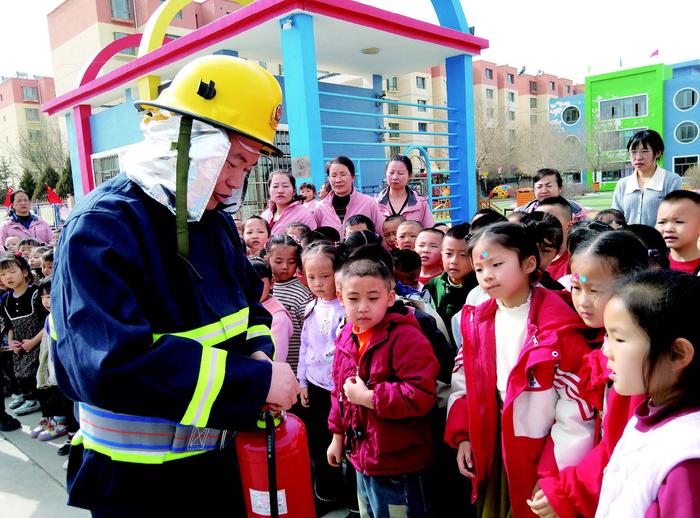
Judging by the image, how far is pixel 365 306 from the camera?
7.46 feet

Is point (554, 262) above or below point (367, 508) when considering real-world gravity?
above

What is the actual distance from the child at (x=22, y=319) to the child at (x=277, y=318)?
2601 mm

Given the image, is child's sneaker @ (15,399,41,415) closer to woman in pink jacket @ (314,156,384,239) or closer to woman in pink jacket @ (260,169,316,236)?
woman in pink jacket @ (260,169,316,236)

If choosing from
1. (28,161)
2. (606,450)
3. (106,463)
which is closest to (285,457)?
(106,463)

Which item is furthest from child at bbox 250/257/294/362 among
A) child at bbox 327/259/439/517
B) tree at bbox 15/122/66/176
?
tree at bbox 15/122/66/176

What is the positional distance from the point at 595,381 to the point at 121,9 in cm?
3826

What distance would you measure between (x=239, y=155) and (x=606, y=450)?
4.81ft

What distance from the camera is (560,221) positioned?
3.51 meters

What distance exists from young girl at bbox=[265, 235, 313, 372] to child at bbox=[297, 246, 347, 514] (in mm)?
326

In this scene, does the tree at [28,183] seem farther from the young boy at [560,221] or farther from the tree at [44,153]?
the young boy at [560,221]

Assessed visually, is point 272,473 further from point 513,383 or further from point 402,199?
point 402,199

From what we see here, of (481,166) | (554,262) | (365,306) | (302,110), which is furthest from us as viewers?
(481,166)

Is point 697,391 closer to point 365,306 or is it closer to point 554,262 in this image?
point 365,306

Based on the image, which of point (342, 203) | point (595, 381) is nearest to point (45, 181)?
point (342, 203)
